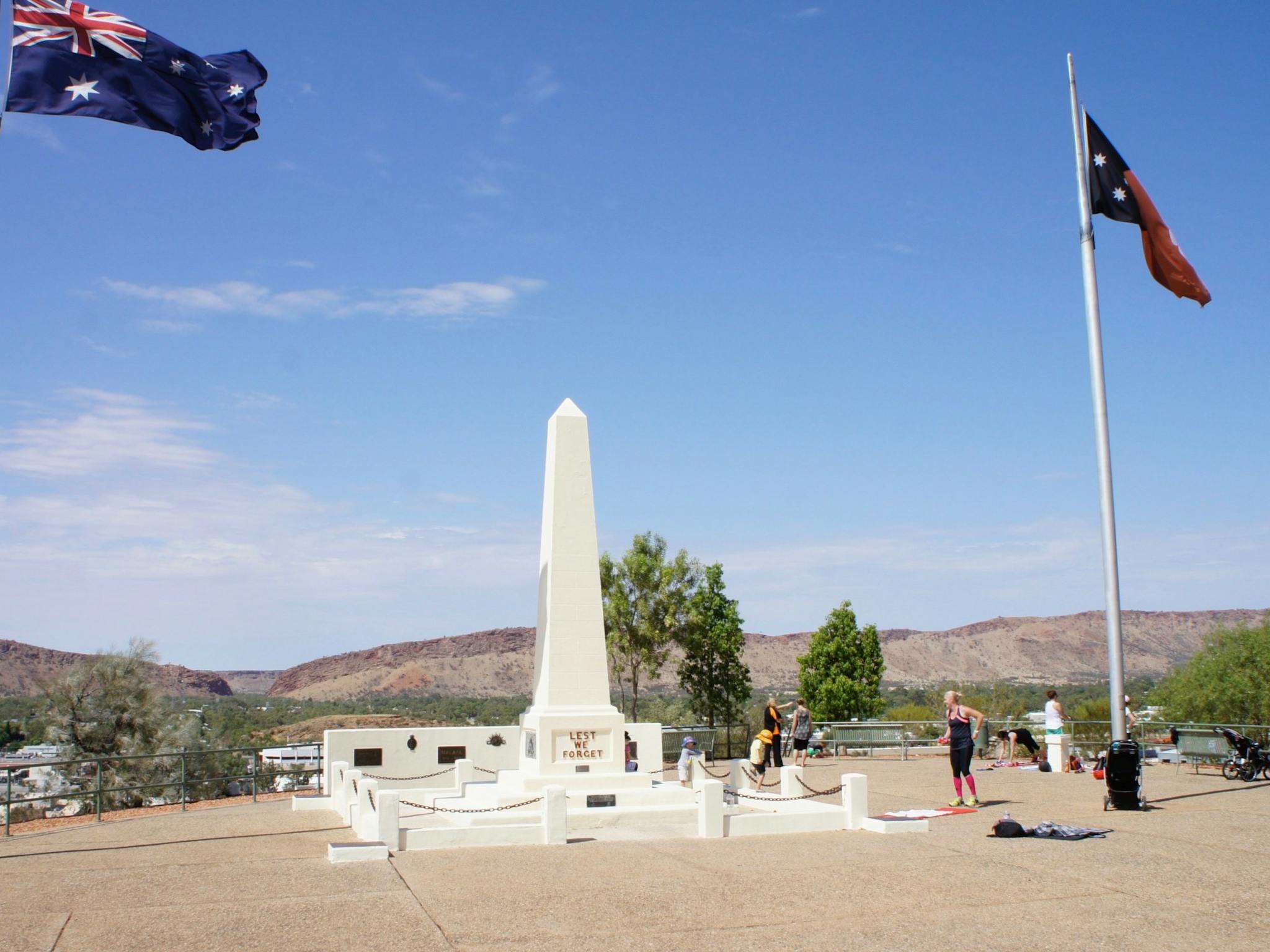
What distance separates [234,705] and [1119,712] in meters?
91.2

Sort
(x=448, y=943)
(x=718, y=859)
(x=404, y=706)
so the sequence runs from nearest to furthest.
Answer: (x=448, y=943), (x=718, y=859), (x=404, y=706)

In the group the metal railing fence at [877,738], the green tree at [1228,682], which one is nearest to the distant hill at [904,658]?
the green tree at [1228,682]

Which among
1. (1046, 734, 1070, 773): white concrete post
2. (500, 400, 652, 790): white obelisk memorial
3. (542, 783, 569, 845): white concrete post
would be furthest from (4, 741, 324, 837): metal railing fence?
(1046, 734, 1070, 773): white concrete post

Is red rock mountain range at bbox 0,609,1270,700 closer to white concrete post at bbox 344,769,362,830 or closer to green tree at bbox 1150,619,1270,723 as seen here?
green tree at bbox 1150,619,1270,723

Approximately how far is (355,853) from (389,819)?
0.66m

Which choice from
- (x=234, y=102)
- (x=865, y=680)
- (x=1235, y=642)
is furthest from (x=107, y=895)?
(x=1235, y=642)

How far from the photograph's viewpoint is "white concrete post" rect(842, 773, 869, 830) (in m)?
14.1

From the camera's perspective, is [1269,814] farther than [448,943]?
Yes

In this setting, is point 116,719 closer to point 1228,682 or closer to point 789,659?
point 1228,682

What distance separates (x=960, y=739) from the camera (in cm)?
1503

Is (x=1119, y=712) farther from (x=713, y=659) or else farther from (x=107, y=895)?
(x=713, y=659)

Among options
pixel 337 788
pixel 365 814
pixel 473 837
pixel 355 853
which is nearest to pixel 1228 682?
pixel 337 788

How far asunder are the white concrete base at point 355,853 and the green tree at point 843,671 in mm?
26841

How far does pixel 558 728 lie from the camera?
16578 millimetres
